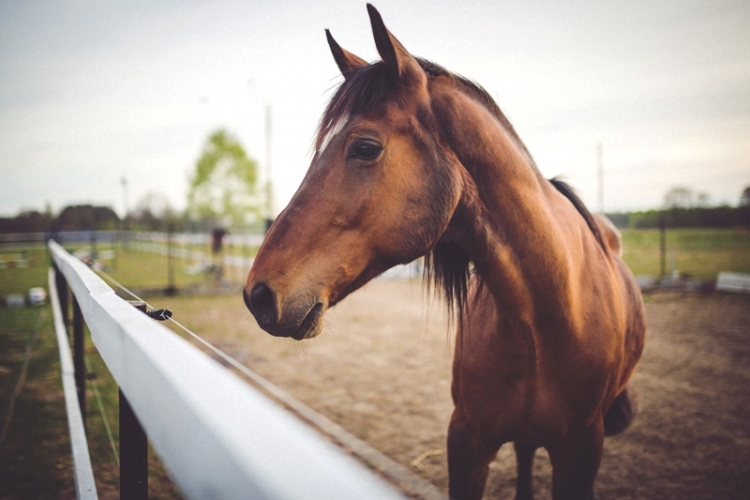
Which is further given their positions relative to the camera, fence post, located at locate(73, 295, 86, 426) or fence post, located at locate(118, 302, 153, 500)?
fence post, located at locate(73, 295, 86, 426)

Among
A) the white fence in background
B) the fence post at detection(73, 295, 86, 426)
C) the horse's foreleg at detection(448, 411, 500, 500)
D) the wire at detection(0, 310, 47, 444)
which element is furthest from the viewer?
the white fence in background

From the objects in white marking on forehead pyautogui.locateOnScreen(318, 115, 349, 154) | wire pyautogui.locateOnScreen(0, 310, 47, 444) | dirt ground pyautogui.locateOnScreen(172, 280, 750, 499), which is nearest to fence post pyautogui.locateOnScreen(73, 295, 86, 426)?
wire pyautogui.locateOnScreen(0, 310, 47, 444)

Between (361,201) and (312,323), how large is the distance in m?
0.47

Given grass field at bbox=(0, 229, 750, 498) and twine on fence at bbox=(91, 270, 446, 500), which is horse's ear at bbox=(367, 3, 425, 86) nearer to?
twine on fence at bbox=(91, 270, 446, 500)

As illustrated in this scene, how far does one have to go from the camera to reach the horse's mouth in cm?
133

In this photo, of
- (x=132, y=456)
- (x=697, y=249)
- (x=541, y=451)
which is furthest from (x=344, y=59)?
(x=697, y=249)

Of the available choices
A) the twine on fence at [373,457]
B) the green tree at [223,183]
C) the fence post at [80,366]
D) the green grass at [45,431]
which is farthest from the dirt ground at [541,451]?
the green tree at [223,183]

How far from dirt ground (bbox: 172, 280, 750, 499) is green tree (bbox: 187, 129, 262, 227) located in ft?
66.9

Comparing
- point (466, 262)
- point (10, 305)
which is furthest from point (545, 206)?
point (10, 305)

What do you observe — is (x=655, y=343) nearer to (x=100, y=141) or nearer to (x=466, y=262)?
(x=466, y=262)

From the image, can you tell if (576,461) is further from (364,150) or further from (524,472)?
(364,150)

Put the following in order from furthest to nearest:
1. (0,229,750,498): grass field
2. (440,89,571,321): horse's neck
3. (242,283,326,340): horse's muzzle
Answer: (0,229,750,498): grass field → (440,89,571,321): horse's neck → (242,283,326,340): horse's muzzle

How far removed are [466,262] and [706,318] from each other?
32.6 ft

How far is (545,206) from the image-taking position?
178cm
